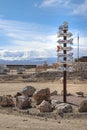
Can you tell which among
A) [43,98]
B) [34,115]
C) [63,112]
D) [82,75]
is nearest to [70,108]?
[63,112]

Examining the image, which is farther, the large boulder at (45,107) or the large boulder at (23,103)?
the large boulder at (23,103)

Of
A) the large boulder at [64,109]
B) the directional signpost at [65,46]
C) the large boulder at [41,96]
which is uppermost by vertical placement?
the directional signpost at [65,46]

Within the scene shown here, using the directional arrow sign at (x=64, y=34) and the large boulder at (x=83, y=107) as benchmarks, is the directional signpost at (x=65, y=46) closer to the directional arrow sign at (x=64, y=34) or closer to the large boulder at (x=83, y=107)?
the directional arrow sign at (x=64, y=34)

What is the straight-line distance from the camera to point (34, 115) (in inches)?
616

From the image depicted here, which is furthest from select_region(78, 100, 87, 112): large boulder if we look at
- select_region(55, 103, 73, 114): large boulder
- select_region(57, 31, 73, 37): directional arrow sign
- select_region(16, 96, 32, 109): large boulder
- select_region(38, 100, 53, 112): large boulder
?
select_region(57, 31, 73, 37): directional arrow sign

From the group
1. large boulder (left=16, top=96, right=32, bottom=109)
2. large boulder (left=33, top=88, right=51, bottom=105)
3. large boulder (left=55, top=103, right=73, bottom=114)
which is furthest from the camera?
large boulder (left=33, top=88, right=51, bottom=105)

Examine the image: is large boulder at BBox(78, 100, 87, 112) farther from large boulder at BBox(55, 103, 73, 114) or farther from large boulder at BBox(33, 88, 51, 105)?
large boulder at BBox(33, 88, 51, 105)

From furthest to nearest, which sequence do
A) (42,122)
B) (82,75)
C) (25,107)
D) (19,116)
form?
(82,75)
(25,107)
(19,116)
(42,122)

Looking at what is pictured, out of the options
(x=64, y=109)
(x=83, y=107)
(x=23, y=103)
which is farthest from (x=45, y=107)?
(x=83, y=107)

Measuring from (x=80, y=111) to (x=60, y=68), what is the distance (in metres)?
3.08

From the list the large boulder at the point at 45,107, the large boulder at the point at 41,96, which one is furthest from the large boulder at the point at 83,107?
the large boulder at the point at 41,96

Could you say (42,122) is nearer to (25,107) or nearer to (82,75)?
(25,107)

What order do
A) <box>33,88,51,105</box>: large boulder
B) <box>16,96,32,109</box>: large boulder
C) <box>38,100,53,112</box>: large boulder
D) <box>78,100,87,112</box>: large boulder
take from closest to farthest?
<box>78,100,87,112</box>: large boulder → <box>38,100,53,112</box>: large boulder → <box>16,96,32,109</box>: large boulder → <box>33,88,51,105</box>: large boulder

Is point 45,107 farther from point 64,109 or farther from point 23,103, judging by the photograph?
point 23,103
